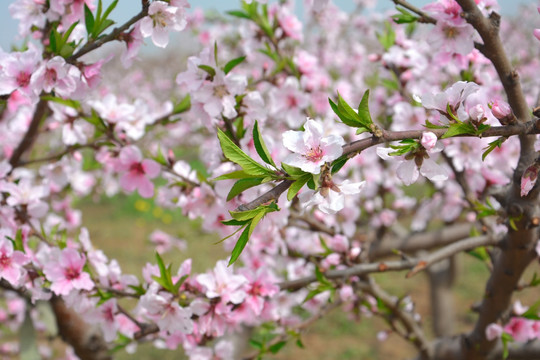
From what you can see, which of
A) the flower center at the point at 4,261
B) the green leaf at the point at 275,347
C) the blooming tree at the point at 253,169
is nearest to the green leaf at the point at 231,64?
the blooming tree at the point at 253,169

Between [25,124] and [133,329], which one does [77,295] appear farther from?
[25,124]

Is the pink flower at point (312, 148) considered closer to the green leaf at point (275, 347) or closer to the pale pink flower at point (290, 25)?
the green leaf at point (275, 347)

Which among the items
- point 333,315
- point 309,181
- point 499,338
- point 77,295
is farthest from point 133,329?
point 333,315

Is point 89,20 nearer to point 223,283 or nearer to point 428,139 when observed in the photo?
point 223,283

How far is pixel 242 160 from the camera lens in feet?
3.03

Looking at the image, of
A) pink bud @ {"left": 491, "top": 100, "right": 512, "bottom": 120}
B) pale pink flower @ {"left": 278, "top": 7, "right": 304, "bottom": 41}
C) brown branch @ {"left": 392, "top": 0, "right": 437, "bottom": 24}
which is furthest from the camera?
pale pink flower @ {"left": 278, "top": 7, "right": 304, "bottom": 41}

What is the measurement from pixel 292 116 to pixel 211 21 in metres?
3.59

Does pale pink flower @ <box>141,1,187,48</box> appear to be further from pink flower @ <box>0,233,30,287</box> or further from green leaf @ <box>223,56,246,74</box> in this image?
pink flower @ <box>0,233,30,287</box>

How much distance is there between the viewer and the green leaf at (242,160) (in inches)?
35.8

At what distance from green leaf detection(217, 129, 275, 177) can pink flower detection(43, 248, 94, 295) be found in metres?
0.81

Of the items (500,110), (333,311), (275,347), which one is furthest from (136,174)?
(333,311)

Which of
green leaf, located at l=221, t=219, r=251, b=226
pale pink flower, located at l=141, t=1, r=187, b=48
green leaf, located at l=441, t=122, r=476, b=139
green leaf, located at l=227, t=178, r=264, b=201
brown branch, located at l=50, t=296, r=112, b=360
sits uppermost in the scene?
pale pink flower, located at l=141, t=1, r=187, b=48

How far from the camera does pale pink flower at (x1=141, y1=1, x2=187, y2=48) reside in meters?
1.29

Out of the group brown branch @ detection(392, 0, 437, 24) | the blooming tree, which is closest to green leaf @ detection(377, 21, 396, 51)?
the blooming tree
